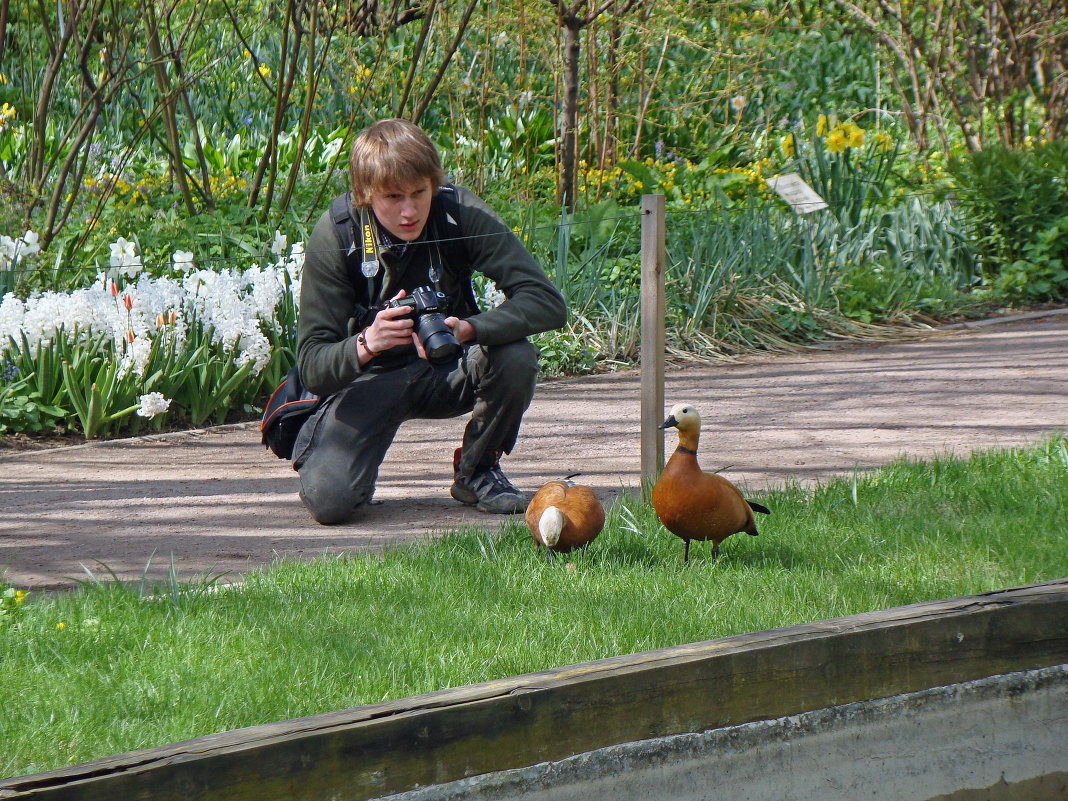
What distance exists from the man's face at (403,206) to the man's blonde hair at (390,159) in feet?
0.07

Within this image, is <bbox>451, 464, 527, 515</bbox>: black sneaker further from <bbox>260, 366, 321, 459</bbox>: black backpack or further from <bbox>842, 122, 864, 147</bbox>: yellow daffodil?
<bbox>842, 122, 864, 147</bbox>: yellow daffodil

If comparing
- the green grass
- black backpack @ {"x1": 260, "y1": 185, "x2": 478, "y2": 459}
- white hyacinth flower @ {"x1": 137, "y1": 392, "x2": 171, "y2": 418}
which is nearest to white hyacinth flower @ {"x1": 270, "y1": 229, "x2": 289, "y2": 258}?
Result: white hyacinth flower @ {"x1": 137, "y1": 392, "x2": 171, "y2": 418}

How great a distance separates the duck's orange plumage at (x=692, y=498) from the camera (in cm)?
307

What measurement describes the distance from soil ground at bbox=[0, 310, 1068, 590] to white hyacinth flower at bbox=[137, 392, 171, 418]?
155 mm

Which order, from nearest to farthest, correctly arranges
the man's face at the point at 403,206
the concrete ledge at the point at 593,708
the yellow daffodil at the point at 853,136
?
1. the concrete ledge at the point at 593,708
2. the man's face at the point at 403,206
3. the yellow daffodil at the point at 853,136

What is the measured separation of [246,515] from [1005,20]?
8.51 meters

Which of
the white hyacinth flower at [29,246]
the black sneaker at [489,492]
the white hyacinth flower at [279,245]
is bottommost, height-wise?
the black sneaker at [489,492]

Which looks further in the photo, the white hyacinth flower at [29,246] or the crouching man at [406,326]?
→ the white hyacinth flower at [29,246]

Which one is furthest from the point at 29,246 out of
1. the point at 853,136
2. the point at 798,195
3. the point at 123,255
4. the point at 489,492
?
the point at 853,136

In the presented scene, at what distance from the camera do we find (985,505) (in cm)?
375

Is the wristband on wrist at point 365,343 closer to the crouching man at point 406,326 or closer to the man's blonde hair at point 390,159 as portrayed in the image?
the crouching man at point 406,326

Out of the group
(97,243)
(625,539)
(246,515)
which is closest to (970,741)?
(625,539)

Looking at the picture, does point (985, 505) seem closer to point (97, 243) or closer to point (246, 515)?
point (246, 515)

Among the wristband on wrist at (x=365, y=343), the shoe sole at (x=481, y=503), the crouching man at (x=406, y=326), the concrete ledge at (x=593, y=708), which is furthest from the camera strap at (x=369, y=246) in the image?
the concrete ledge at (x=593, y=708)
